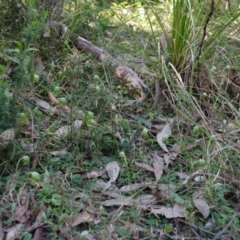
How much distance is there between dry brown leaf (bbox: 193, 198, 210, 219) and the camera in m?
2.06

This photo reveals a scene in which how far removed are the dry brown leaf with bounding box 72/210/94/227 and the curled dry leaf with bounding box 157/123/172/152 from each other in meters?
0.54

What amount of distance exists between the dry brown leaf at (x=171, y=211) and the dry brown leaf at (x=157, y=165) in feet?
0.68

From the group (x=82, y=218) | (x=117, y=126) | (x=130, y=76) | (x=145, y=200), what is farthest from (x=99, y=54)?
(x=82, y=218)

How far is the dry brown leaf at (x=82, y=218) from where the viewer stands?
77.9 inches

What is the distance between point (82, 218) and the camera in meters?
2.00

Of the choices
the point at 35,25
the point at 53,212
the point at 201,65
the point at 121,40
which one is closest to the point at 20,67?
the point at 35,25

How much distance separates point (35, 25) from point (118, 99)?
0.54 meters

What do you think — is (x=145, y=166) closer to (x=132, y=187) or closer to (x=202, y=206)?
(x=132, y=187)

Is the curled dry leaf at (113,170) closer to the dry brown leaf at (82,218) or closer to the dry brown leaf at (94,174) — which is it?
the dry brown leaf at (94,174)

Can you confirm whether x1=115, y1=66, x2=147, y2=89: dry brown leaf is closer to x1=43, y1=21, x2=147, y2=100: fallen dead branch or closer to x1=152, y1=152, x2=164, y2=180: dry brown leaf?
x1=43, y1=21, x2=147, y2=100: fallen dead branch

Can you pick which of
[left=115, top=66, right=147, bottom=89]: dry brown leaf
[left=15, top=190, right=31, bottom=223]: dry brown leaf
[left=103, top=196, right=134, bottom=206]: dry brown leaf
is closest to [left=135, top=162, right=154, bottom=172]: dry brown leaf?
[left=103, top=196, right=134, bottom=206]: dry brown leaf

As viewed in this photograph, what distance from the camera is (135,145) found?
244 cm

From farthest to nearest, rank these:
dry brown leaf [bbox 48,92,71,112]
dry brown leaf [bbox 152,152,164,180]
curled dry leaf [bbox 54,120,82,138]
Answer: dry brown leaf [bbox 48,92,71,112] < curled dry leaf [bbox 54,120,82,138] < dry brown leaf [bbox 152,152,164,180]

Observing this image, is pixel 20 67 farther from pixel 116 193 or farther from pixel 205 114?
pixel 205 114
